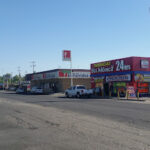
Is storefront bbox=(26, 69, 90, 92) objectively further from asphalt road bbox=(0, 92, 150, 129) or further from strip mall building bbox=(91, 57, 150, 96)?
asphalt road bbox=(0, 92, 150, 129)

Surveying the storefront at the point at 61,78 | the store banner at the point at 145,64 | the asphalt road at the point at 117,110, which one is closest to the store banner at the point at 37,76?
the storefront at the point at 61,78

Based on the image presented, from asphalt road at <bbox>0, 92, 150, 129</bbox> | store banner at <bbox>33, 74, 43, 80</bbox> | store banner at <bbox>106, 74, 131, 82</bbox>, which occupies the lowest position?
asphalt road at <bbox>0, 92, 150, 129</bbox>

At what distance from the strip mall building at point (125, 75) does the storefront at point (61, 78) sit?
15847 mm

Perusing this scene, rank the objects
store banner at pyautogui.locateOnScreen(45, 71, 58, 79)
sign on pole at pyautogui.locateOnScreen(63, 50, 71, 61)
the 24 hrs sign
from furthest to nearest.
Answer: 1. store banner at pyautogui.locateOnScreen(45, 71, 58, 79)
2. sign on pole at pyautogui.locateOnScreen(63, 50, 71, 61)
3. the 24 hrs sign

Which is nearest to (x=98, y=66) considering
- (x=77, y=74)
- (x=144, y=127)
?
(x=77, y=74)

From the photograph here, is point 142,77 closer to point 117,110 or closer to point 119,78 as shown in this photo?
point 119,78

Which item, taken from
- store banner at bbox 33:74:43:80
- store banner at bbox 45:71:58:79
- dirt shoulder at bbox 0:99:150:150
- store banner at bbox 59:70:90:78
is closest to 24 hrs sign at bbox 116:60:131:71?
store banner at bbox 59:70:90:78

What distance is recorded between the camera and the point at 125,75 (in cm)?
3322

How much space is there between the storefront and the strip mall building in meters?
15.8

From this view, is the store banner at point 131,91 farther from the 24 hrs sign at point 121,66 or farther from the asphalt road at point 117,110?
the asphalt road at point 117,110

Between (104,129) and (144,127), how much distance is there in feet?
5.76

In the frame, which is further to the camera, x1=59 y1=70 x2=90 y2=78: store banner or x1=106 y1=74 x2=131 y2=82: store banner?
x1=59 y1=70 x2=90 y2=78: store banner

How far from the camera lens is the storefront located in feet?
173

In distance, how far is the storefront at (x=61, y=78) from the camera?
5275 centimetres
